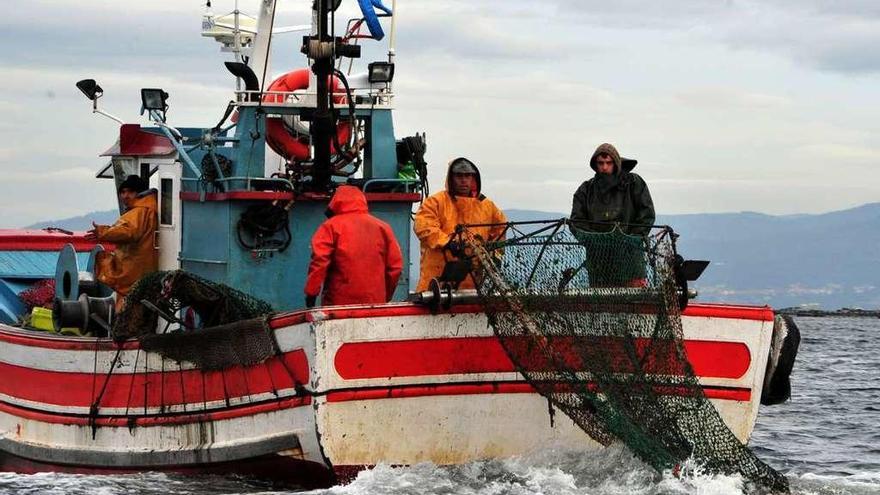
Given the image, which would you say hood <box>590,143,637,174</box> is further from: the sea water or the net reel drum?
the net reel drum

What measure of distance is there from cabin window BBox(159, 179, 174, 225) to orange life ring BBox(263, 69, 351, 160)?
1.05 metres

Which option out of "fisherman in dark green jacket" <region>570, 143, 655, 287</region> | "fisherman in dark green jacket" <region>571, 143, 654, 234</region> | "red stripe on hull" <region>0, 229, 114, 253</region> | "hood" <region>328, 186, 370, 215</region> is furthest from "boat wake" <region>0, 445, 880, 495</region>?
"red stripe on hull" <region>0, 229, 114, 253</region>

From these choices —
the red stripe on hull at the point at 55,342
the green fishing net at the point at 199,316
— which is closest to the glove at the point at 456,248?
the green fishing net at the point at 199,316

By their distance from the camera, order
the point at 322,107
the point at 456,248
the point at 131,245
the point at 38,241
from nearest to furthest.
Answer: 1. the point at 456,248
2. the point at 322,107
3. the point at 131,245
4. the point at 38,241

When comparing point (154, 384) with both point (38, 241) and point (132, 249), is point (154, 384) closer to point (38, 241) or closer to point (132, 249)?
point (132, 249)

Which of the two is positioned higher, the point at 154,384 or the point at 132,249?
the point at 132,249

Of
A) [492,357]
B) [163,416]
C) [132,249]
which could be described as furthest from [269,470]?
[132,249]

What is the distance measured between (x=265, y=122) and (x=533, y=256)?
141 inches

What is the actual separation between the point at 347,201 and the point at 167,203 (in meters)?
3.14

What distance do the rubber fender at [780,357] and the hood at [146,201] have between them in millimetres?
A: 5895

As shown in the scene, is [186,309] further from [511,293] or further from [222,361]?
[511,293]

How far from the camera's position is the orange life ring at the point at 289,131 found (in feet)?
50.5

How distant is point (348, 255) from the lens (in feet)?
42.9

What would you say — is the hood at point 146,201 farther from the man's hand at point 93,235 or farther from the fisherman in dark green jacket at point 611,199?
the fisherman in dark green jacket at point 611,199
